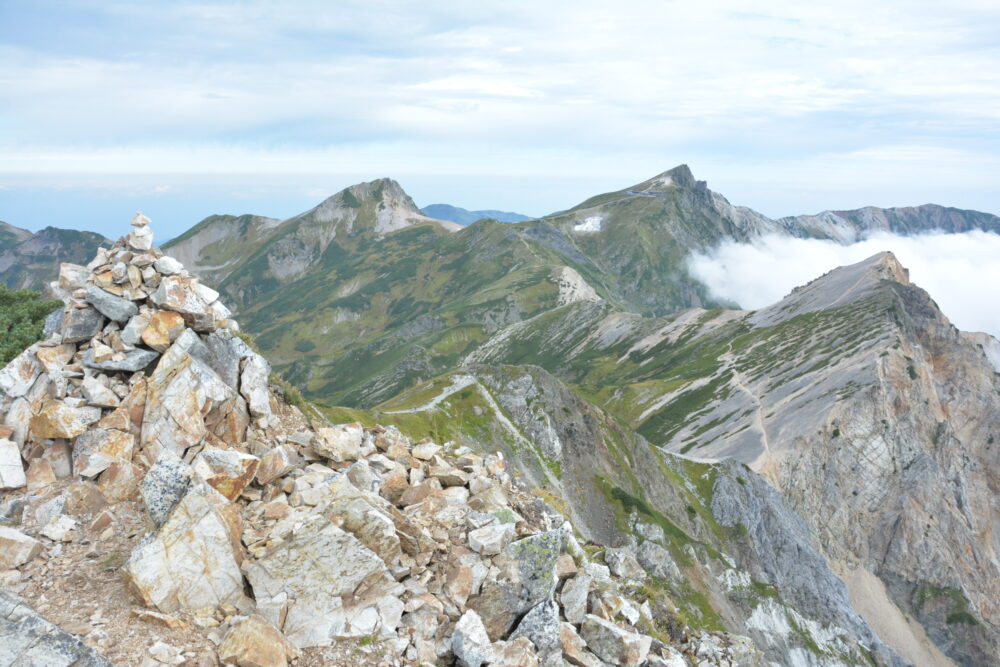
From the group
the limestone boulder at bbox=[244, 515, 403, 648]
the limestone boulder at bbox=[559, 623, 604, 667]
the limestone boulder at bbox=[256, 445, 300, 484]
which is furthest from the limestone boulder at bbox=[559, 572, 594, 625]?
the limestone boulder at bbox=[256, 445, 300, 484]

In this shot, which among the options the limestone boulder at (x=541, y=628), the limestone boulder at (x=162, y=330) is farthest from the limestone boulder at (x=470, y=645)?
the limestone boulder at (x=162, y=330)

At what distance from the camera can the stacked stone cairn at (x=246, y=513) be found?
15141 mm

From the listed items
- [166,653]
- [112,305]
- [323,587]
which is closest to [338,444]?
[323,587]

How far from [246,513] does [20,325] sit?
25.1m

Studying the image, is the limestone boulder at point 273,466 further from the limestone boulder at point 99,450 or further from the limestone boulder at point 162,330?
the limestone boulder at point 162,330

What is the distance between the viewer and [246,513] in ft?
58.4

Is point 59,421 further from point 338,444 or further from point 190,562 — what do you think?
point 338,444

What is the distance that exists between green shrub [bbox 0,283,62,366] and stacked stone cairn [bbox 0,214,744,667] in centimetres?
866

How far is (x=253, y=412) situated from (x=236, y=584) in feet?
30.9

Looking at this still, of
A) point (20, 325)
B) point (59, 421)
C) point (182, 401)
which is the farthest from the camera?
point (20, 325)

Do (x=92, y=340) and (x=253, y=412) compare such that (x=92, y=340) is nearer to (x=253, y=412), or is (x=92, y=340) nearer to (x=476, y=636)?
(x=253, y=412)

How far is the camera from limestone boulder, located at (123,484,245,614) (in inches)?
583

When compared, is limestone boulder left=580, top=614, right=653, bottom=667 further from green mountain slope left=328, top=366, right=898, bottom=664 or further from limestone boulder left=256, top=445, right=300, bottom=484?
green mountain slope left=328, top=366, right=898, bottom=664

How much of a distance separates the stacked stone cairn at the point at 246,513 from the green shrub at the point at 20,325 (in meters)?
8.66
